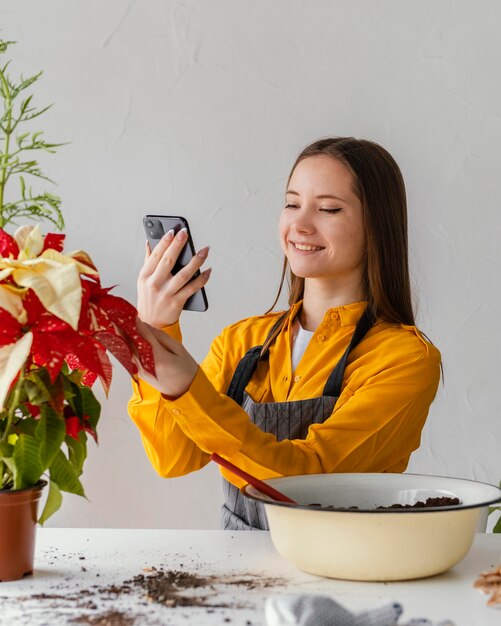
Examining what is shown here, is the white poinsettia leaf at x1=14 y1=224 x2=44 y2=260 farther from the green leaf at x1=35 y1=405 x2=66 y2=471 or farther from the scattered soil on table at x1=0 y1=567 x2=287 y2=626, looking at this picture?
the scattered soil on table at x1=0 y1=567 x2=287 y2=626

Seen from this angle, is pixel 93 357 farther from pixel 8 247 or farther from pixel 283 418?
pixel 283 418

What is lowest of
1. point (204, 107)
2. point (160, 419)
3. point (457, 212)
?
point (160, 419)

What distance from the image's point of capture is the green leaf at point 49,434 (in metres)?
0.99

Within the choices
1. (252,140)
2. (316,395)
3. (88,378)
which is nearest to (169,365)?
(88,378)

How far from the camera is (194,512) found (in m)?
2.32

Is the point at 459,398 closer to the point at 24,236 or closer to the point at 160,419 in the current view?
the point at 160,419

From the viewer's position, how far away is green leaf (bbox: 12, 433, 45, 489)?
1.00 m

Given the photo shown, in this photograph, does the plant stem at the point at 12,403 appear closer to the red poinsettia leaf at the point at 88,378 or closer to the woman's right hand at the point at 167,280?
the red poinsettia leaf at the point at 88,378

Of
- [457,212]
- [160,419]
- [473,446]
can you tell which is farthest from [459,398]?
[160,419]

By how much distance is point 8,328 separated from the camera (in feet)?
3.11

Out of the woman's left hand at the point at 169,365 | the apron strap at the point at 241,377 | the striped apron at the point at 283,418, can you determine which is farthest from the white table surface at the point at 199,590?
the apron strap at the point at 241,377

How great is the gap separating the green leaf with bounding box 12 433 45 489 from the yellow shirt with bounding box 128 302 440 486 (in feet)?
1.04

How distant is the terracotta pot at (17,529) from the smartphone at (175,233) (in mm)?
502

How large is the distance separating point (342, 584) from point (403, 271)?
871 millimetres
